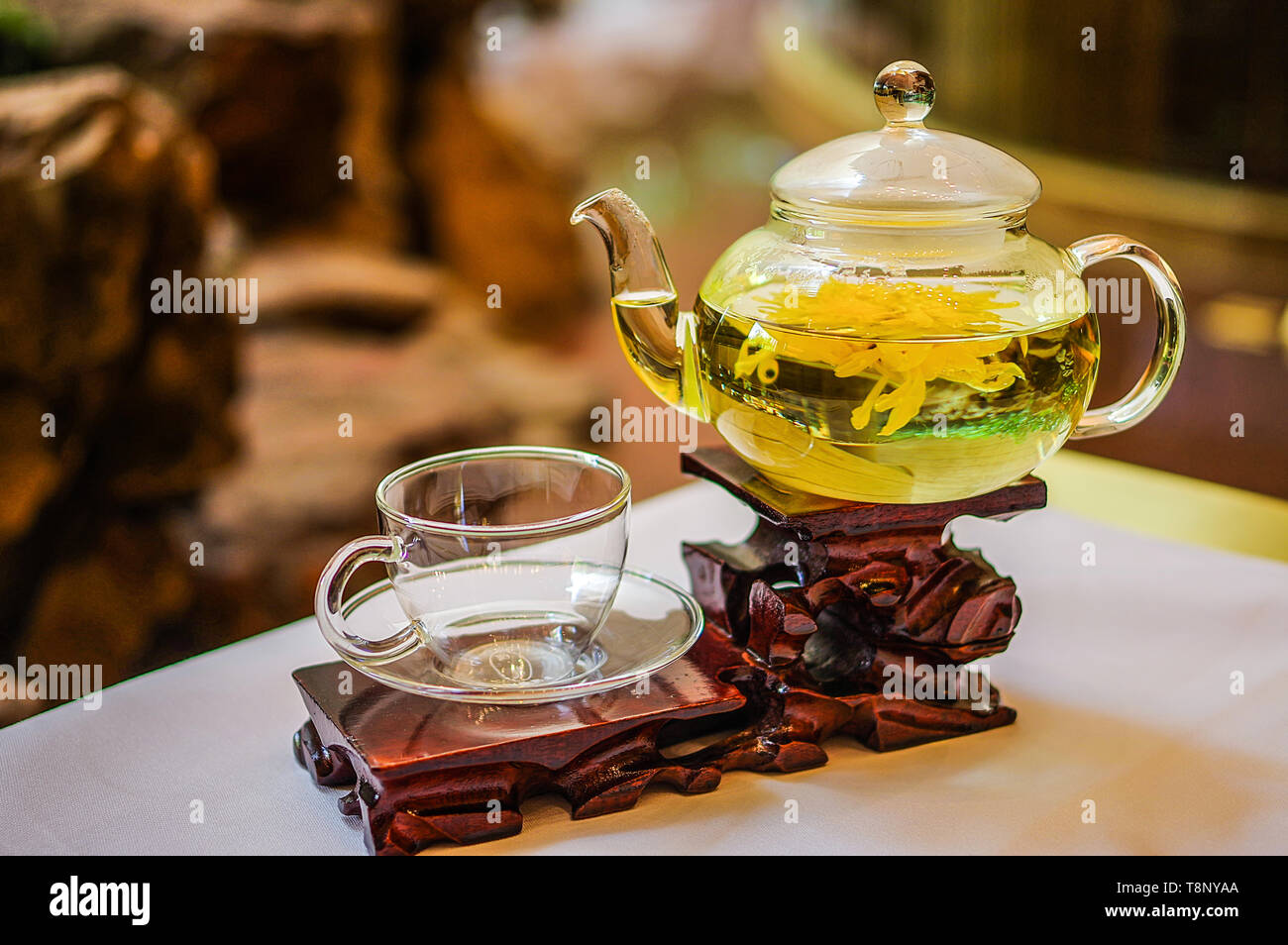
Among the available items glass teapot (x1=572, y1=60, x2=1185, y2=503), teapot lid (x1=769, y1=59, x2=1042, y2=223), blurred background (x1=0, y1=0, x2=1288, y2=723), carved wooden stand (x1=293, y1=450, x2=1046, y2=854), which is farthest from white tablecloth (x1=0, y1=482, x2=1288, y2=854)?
blurred background (x1=0, y1=0, x2=1288, y2=723)

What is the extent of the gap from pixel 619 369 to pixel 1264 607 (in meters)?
2.68

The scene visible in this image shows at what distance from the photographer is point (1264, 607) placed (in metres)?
0.94

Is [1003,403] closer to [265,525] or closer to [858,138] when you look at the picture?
[858,138]

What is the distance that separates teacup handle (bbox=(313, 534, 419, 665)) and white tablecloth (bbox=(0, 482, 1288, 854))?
0.26 ft

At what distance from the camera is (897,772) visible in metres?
0.74

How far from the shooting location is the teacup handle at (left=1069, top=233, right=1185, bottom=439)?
767 mm

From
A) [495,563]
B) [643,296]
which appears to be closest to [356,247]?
[643,296]

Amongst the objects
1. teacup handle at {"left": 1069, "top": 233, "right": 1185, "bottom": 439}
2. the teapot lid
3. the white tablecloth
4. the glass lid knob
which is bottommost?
the white tablecloth

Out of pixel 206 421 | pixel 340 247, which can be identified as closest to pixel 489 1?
pixel 340 247

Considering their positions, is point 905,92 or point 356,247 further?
point 356,247

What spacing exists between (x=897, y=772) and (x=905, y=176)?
0.33m

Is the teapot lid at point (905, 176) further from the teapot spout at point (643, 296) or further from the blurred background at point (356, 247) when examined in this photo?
the blurred background at point (356, 247)

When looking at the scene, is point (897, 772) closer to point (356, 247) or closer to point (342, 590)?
point (342, 590)

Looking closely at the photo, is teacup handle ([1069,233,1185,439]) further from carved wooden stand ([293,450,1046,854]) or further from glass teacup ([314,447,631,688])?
glass teacup ([314,447,631,688])
